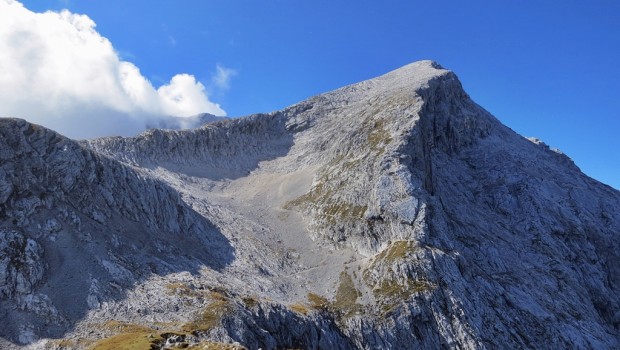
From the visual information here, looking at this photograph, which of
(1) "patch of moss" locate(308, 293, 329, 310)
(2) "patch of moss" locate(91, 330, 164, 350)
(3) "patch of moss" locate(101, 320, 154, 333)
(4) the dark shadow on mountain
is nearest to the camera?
(2) "patch of moss" locate(91, 330, 164, 350)

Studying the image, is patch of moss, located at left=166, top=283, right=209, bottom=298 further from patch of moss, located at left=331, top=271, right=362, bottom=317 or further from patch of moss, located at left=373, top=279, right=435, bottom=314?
patch of moss, located at left=373, top=279, right=435, bottom=314

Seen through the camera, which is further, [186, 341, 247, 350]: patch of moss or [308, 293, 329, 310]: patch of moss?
[308, 293, 329, 310]: patch of moss

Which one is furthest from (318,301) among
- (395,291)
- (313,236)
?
(313,236)

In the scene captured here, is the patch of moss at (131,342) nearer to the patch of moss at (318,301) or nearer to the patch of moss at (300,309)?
the patch of moss at (300,309)

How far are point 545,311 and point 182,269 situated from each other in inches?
2963

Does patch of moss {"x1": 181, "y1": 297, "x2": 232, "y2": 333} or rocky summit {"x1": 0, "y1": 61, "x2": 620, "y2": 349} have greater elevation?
rocky summit {"x1": 0, "y1": 61, "x2": 620, "y2": 349}

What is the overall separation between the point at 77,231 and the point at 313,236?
2136 inches

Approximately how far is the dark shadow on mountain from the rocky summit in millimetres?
287

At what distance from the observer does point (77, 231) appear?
70.8 meters

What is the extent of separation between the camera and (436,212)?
10844 centimetres

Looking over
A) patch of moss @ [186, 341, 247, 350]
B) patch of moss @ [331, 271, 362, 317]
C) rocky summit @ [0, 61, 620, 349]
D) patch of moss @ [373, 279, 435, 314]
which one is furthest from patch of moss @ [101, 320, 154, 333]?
patch of moss @ [373, 279, 435, 314]

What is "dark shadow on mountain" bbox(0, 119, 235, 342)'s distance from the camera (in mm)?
58562

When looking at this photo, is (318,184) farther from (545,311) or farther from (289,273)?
(545,311)

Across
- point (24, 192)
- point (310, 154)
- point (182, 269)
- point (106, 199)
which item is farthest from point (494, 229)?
point (24, 192)
